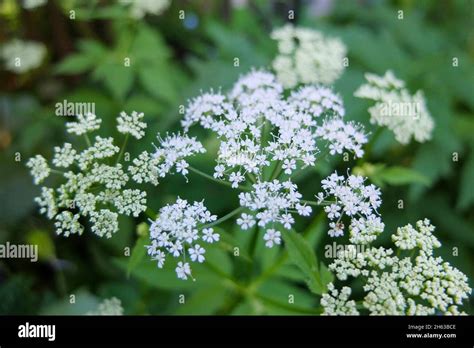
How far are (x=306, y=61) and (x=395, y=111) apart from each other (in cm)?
51

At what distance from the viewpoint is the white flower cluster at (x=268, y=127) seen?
1.75 metres

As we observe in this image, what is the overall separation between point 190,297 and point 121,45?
5.60 feet

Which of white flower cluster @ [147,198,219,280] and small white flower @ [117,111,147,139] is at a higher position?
small white flower @ [117,111,147,139]

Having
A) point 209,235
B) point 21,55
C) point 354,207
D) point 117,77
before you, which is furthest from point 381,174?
point 21,55

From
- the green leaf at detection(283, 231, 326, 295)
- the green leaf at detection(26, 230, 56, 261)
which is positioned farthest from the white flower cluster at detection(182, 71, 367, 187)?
the green leaf at detection(26, 230, 56, 261)

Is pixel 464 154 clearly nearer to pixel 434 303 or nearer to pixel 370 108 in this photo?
pixel 370 108

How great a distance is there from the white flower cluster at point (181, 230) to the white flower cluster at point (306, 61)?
2.99 ft

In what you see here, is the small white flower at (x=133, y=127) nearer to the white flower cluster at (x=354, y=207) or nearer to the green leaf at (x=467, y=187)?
the white flower cluster at (x=354, y=207)

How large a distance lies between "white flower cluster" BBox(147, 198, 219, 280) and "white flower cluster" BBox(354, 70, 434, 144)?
0.91 metres

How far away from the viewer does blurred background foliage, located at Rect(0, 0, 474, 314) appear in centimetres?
243

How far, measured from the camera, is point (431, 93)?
3078mm

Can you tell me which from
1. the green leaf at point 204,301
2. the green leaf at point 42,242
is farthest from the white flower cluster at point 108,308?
the green leaf at point 42,242

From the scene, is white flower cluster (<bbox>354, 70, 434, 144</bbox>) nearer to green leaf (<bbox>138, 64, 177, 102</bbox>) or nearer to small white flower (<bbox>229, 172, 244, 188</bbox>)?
small white flower (<bbox>229, 172, 244, 188</bbox>)

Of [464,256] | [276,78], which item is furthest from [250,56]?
[464,256]
